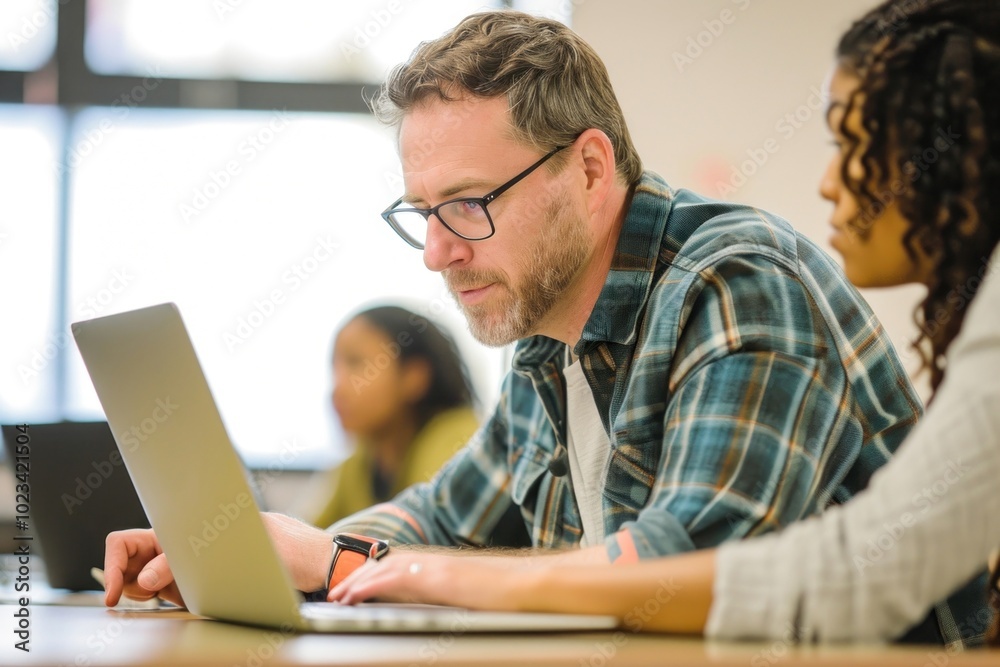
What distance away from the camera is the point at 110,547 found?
1.10 metres

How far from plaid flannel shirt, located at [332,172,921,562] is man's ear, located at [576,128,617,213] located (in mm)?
61

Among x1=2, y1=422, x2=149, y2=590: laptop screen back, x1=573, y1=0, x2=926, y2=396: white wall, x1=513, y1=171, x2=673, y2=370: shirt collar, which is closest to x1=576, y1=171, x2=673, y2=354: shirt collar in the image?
x1=513, y1=171, x2=673, y2=370: shirt collar

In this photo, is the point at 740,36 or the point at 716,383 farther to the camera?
the point at 740,36

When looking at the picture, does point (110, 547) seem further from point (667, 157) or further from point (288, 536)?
point (667, 157)

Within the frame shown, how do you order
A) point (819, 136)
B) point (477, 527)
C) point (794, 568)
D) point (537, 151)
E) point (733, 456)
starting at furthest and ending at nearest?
point (819, 136) → point (477, 527) → point (537, 151) → point (733, 456) → point (794, 568)

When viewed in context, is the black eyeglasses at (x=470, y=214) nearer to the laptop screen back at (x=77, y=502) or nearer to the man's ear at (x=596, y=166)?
the man's ear at (x=596, y=166)

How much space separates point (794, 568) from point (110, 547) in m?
0.77

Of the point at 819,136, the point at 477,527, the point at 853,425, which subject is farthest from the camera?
the point at 819,136

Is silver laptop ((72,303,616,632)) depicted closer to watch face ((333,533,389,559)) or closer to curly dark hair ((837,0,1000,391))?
watch face ((333,533,389,559))

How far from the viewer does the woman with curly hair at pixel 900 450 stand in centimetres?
67

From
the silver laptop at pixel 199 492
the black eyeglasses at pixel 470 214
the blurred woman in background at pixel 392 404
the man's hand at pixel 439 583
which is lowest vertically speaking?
the blurred woman in background at pixel 392 404

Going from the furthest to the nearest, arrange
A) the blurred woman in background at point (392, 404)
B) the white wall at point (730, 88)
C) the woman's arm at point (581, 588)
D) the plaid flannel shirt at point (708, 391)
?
the white wall at point (730, 88), the blurred woman in background at point (392, 404), the plaid flannel shirt at point (708, 391), the woman's arm at point (581, 588)

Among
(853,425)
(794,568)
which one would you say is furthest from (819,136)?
(794,568)

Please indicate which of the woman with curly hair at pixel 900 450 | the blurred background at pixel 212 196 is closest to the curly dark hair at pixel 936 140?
the woman with curly hair at pixel 900 450
